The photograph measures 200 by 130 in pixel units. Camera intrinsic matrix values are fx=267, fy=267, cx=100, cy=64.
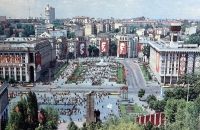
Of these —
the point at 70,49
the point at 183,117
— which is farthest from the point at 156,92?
the point at 70,49

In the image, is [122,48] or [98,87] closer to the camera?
[98,87]

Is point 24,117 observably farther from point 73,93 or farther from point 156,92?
point 156,92

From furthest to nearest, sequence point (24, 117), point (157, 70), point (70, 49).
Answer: point (70, 49), point (157, 70), point (24, 117)

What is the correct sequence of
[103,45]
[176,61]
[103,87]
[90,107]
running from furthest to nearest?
[103,45] → [176,61] → [103,87] → [90,107]

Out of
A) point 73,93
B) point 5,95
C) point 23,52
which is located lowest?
point 73,93

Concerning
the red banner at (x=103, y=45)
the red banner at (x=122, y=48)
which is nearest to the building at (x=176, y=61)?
the red banner at (x=122, y=48)

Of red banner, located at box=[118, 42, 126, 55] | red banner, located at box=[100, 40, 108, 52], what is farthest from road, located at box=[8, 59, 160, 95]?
red banner, located at box=[100, 40, 108, 52]

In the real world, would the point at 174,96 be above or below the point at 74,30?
below

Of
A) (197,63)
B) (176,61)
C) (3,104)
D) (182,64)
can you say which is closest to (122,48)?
(176,61)

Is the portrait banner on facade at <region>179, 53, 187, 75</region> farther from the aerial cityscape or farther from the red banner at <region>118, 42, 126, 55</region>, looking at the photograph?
the red banner at <region>118, 42, 126, 55</region>

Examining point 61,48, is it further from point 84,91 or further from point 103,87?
point 84,91

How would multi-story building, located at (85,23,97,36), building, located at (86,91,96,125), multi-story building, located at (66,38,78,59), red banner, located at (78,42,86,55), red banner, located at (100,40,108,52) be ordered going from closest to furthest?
building, located at (86,91,96,125) < multi-story building, located at (66,38,78,59) < red banner, located at (78,42,86,55) < red banner, located at (100,40,108,52) < multi-story building, located at (85,23,97,36)
